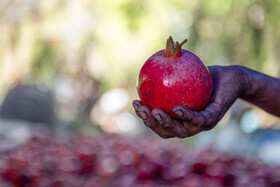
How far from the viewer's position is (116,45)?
22.0 ft

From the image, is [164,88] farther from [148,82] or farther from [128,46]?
[128,46]

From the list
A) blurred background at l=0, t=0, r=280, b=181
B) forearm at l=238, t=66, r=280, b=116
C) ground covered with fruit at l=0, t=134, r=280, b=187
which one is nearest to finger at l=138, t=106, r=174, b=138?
forearm at l=238, t=66, r=280, b=116

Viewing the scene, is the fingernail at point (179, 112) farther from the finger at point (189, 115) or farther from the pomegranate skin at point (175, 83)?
the pomegranate skin at point (175, 83)

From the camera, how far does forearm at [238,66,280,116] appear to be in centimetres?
153

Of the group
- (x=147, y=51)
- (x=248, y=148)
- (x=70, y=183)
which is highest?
(x=147, y=51)

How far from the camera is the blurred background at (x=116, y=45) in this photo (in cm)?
508

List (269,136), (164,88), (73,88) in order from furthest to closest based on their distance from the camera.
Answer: (73,88), (269,136), (164,88)

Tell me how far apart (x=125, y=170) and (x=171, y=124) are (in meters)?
1.48

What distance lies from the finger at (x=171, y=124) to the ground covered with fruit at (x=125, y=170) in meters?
1.10

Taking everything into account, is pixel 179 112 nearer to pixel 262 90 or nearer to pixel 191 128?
pixel 191 128

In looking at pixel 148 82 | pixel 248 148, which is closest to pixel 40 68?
pixel 248 148

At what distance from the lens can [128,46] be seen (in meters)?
6.66

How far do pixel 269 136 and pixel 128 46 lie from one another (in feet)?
9.72

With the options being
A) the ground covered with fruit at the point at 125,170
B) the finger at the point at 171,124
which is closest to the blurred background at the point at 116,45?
the ground covered with fruit at the point at 125,170
